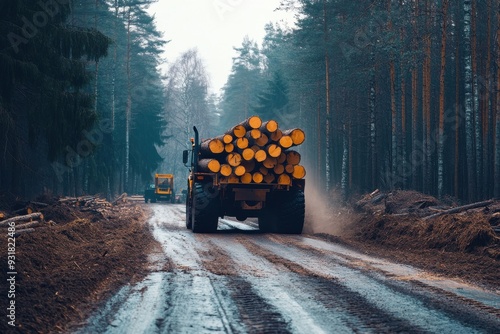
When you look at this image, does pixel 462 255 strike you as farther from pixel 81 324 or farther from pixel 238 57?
pixel 238 57

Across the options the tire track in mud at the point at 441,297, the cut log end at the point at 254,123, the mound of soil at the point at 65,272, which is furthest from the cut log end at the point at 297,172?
the tire track in mud at the point at 441,297

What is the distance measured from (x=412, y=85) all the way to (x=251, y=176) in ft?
54.7

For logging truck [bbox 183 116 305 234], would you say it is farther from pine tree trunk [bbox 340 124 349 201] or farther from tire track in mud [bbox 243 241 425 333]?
pine tree trunk [bbox 340 124 349 201]

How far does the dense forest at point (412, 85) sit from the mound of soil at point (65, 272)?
1556 cm

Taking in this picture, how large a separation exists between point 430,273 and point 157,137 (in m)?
53.9

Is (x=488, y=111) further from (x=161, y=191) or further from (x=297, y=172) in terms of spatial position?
(x=161, y=191)

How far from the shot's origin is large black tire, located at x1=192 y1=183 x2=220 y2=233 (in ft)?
55.8

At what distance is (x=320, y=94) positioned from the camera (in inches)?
1727

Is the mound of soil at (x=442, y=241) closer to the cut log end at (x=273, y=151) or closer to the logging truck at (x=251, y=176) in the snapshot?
the logging truck at (x=251, y=176)

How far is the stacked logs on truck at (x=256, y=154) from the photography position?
16.7 meters

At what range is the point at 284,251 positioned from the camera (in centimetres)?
1268

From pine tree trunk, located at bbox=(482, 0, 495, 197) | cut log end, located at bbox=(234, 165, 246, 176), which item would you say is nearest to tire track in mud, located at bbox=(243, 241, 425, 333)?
cut log end, located at bbox=(234, 165, 246, 176)

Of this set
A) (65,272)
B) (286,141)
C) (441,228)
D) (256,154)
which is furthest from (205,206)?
(65,272)

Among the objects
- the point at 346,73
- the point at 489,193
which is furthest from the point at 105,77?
the point at 489,193
